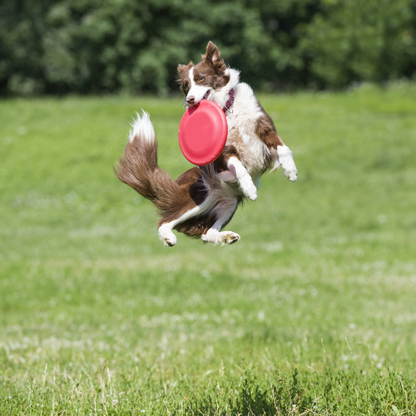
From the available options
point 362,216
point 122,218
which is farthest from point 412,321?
point 122,218

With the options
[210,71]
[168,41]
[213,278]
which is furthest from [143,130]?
[168,41]

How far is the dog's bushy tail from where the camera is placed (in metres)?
4.17

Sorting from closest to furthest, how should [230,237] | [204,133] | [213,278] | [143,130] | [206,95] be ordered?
[204,133] → [230,237] → [206,95] → [143,130] → [213,278]

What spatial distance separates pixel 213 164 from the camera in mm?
4086

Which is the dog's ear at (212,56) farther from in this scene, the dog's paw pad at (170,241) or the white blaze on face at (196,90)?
the dog's paw pad at (170,241)

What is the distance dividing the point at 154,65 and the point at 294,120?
1556 cm

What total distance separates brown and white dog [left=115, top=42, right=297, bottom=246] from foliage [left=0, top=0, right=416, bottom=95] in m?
33.9

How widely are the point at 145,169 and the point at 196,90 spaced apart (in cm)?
66

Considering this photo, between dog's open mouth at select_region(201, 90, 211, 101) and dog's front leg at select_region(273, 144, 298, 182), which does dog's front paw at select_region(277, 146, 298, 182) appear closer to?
dog's front leg at select_region(273, 144, 298, 182)

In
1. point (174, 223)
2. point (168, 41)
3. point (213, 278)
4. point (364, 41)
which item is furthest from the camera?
point (364, 41)

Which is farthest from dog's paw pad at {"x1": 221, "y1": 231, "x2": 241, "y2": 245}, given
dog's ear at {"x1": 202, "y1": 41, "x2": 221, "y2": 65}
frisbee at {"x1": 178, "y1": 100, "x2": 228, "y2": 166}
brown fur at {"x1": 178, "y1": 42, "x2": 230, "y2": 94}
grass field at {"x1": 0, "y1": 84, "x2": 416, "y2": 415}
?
grass field at {"x1": 0, "y1": 84, "x2": 416, "y2": 415}

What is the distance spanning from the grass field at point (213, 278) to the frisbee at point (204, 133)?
1.78m

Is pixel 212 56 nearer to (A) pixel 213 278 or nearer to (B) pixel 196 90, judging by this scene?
(B) pixel 196 90

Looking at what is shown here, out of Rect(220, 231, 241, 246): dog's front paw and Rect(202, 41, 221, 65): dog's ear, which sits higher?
Rect(202, 41, 221, 65): dog's ear
